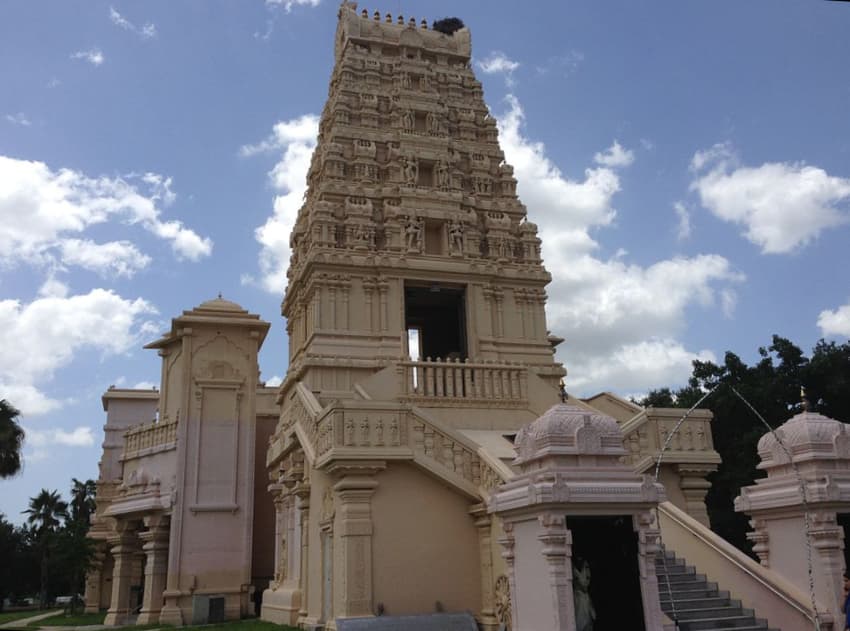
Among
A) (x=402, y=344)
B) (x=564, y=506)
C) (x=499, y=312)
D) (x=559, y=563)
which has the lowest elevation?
(x=559, y=563)

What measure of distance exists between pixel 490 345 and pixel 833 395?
17255mm

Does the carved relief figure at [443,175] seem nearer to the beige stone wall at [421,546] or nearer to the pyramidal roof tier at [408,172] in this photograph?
the pyramidal roof tier at [408,172]

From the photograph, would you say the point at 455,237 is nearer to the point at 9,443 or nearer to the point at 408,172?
the point at 408,172

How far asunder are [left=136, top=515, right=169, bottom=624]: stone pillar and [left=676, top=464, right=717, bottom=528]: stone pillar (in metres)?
15.9

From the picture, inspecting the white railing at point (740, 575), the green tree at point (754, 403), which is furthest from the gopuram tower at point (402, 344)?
the green tree at point (754, 403)

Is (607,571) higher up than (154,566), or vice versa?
(154,566)

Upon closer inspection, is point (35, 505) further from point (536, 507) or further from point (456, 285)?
point (536, 507)

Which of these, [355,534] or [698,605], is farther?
[355,534]

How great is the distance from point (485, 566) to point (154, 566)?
44.3 feet

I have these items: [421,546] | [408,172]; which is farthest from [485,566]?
[408,172]

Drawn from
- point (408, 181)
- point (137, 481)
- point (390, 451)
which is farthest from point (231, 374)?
point (390, 451)

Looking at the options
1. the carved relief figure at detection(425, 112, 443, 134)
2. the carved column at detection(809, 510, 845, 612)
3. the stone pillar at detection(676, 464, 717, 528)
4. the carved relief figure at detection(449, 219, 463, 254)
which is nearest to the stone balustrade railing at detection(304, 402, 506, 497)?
the stone pillar at detection(676, 464, 717, 528)

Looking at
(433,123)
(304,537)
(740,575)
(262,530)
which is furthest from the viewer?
(262,530)

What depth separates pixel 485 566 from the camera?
48.5 ft
